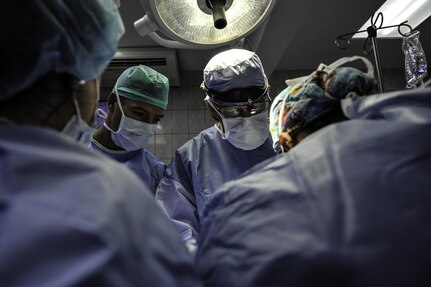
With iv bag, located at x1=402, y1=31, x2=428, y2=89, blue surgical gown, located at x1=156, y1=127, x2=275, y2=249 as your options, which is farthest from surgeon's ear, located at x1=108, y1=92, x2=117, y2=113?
iv bag, located at x1=402, y1=31, x2=428, y2=89

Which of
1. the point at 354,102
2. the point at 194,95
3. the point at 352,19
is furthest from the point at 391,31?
the point at 354,102

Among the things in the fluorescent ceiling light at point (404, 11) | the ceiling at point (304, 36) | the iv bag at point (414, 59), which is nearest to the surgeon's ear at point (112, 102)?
the ceiling at point (304, 36)

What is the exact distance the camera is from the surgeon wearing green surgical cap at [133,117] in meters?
1.91

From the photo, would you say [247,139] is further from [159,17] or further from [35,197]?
[35,197]

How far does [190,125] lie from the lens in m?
3.92

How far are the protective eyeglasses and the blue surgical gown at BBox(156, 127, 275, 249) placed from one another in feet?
0.58

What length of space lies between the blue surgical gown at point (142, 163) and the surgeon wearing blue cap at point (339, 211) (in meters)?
1.22

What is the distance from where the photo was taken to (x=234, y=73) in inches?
65.7

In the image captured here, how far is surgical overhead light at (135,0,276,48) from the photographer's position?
131 centimetres

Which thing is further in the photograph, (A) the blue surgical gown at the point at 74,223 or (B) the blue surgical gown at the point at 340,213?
(B) the blue surgical gown at the point at 340,213

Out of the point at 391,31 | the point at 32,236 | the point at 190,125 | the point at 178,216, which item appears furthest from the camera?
the point at 190,125

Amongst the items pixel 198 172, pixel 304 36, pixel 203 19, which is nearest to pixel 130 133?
pixel 198 172

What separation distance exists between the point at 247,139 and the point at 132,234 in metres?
1.27

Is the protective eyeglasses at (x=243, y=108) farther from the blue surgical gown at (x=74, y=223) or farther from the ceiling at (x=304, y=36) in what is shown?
the blue surgical gown at (x=74, y=223)
